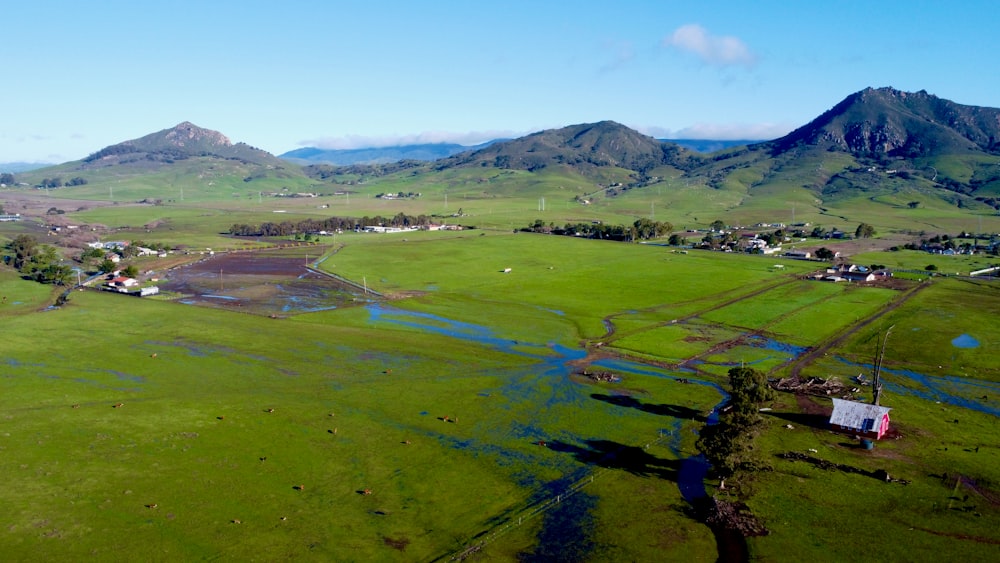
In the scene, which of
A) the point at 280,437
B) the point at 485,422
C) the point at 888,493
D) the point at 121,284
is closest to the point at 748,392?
the point at 888,493

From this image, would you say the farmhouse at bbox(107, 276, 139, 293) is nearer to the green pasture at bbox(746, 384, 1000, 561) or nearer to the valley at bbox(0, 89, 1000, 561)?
the valley at bbox(0, 89, 1000, 561)

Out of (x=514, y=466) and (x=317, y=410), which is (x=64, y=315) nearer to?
(x=317, y=410)

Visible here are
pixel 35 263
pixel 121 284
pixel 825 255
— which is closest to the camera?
pixel 121 284

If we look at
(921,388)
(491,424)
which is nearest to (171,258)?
(491,424)

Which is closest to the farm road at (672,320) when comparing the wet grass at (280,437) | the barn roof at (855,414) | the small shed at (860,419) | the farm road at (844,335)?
the wet grass at (280,437)

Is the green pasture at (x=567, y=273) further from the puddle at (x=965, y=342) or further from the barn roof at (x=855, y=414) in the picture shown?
the barn roof at (x=855, y=414)

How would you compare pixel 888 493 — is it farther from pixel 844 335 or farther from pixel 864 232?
pixel 864 232
